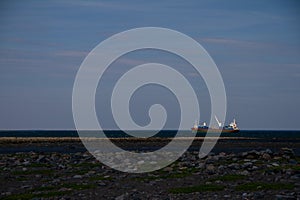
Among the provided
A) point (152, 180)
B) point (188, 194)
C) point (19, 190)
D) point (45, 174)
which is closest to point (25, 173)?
point (45, 174)

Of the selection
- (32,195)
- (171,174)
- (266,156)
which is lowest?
(32,195)

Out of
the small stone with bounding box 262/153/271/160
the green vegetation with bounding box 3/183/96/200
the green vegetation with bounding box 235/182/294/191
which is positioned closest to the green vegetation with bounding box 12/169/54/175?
the green vegetation with bounding box 3/183/96/200

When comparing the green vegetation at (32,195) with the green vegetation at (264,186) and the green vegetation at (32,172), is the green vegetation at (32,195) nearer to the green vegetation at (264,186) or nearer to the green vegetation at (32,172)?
the green vegetation at (32,172)

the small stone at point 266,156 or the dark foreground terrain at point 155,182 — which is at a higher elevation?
the small stone at point 266,156

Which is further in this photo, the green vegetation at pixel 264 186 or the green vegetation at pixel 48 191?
the green vegetation at pixel 264 186

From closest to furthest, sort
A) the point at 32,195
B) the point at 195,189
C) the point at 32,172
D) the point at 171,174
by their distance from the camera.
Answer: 1. the point at 32,195
2. the point at 195,189
3. the point at 171,174
4. the point at 32,172

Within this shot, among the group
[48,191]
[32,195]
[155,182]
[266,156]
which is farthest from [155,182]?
[266,156]

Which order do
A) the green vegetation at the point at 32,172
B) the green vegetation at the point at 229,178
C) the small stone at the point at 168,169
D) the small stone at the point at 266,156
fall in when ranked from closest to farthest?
the green vegetation at the point at 229,178 → the green vegetation at the point at 32,172 → the small stone at the point at 168,169 → the small stone at the point at 266,156

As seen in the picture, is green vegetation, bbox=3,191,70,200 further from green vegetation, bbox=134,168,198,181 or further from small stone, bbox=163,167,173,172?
small stone, bbox=163,167,173,172

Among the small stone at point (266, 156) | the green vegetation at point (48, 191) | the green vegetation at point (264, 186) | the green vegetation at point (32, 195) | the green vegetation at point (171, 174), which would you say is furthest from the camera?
the small stone at point (266, 156)

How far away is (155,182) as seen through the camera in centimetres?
2616

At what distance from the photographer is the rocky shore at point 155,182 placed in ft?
74.2

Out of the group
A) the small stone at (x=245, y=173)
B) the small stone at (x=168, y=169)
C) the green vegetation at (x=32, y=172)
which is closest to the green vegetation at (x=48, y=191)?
the green vegetation at (x=32, y=172)

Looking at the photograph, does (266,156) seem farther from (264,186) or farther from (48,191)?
(48,191)
